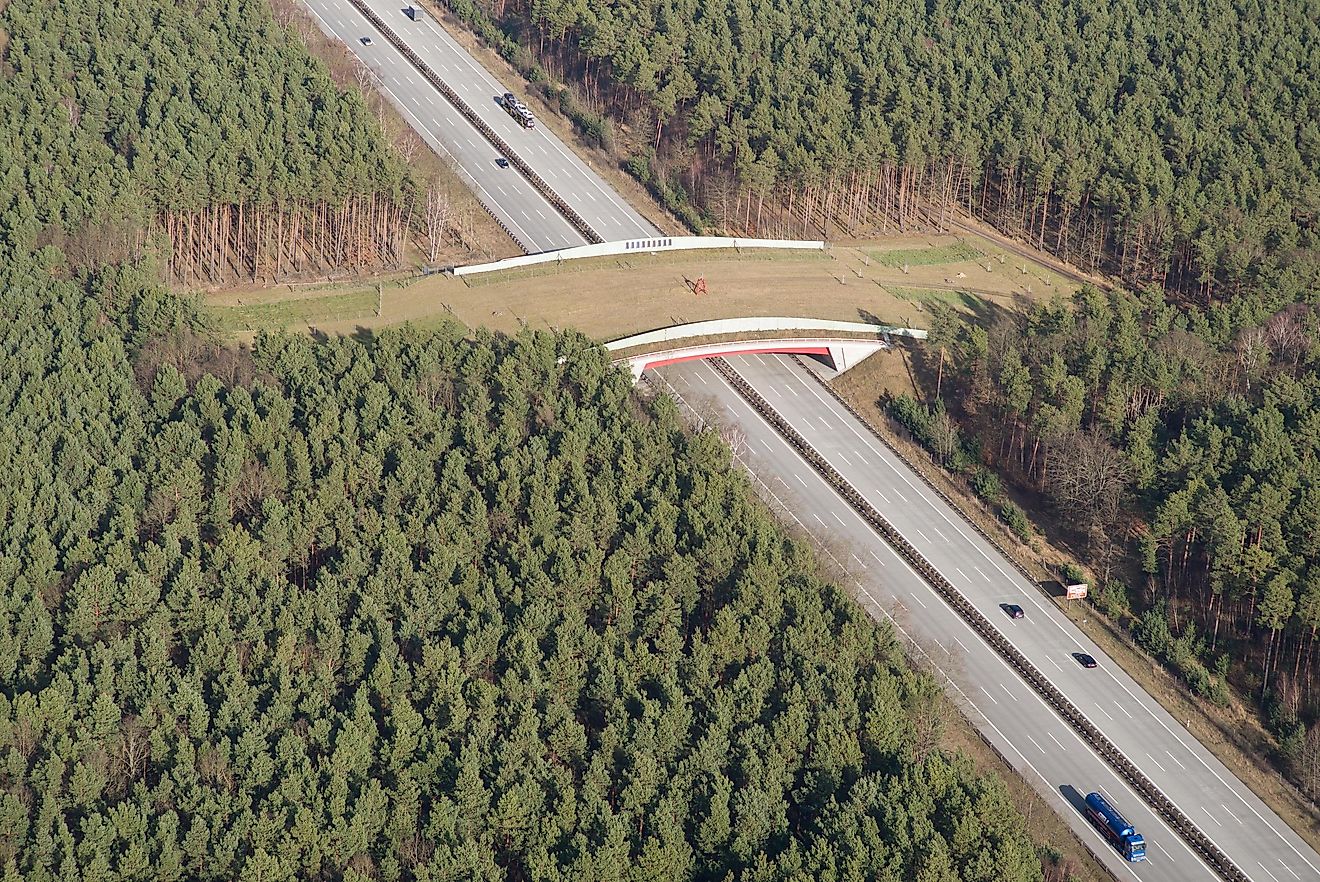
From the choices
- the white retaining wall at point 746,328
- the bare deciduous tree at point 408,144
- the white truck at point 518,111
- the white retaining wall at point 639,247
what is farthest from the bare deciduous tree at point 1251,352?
the bare deciduous tree at point 408,144

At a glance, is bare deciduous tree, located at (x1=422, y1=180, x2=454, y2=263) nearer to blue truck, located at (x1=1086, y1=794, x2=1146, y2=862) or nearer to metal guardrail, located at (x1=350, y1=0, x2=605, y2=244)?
metal guardrail, located at (x1=350, y1=0, x2=605, y2=244)

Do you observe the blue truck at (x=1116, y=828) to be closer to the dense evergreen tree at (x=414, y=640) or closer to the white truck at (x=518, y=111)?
the dense evergreen tree at (x=414, y=640)

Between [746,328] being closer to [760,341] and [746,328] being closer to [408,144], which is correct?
[760,341]

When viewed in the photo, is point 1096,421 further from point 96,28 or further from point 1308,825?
point 96,28

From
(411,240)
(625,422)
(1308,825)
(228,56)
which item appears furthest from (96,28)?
(1308,825)

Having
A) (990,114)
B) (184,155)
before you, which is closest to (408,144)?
(184,155)

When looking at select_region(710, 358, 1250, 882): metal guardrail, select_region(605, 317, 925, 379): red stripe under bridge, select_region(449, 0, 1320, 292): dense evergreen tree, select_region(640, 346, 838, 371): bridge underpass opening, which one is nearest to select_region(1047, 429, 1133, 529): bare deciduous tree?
select_region(710, 358, 1250, 882): metal guardrail
